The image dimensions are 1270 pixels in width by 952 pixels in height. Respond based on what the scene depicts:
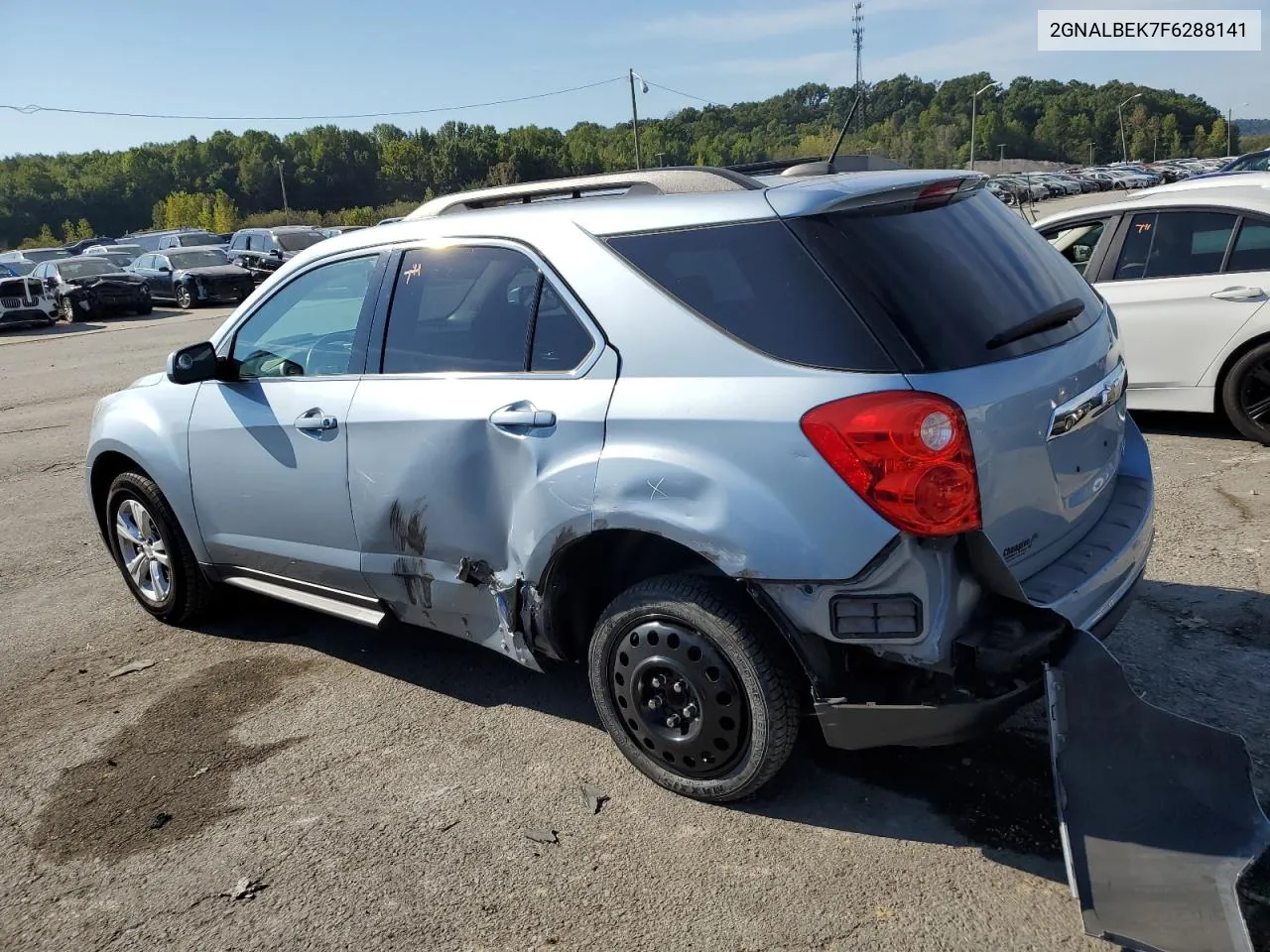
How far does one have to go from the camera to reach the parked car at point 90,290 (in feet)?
83.0

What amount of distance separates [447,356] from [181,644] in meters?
2.28

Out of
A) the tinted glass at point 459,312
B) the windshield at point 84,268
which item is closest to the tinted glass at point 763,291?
the tinted glass at point 459,312

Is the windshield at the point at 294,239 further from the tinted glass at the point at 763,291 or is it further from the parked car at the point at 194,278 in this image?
the tinted glass at the point at 763,291

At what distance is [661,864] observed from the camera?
3029 millimetres

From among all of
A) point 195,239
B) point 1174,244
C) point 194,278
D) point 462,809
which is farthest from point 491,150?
point 462,809

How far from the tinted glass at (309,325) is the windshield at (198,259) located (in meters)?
26.5

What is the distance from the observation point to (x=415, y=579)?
3.85 metres

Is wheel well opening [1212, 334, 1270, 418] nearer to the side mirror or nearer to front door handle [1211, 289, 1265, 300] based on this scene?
front door handle [1211, 289, 1265, 300]

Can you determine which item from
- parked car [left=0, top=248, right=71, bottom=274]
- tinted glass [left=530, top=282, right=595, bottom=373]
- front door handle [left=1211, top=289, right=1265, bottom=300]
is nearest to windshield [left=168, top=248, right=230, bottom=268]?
parked car [left=0, top=248, right=71, bottom=274]

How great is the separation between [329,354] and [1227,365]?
5747 mm

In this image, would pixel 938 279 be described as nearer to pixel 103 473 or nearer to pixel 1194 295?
pixel 103 473

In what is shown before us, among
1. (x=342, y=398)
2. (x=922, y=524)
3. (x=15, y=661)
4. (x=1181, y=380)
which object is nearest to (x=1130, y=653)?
(x=922, y=524)

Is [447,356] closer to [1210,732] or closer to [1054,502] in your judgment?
→ [1054,502]

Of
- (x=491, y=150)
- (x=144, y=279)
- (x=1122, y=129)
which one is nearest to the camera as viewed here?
(x=144, y=279)
